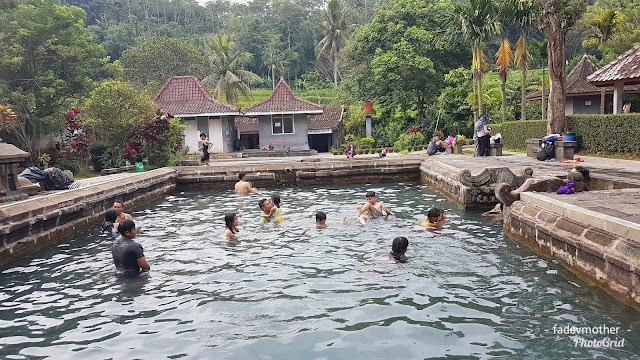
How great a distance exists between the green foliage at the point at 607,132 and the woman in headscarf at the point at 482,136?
3259 mm

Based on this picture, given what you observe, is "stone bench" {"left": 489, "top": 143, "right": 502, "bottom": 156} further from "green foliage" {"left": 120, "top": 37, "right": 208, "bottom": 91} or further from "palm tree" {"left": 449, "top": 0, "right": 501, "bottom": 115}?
"green foliage" {"left": 120, "top": 37, "right": 208, "bottom": 91}

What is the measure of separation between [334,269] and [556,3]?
1520cm

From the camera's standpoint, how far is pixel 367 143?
125ft

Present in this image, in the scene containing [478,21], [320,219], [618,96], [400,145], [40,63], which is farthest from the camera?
[400,145]

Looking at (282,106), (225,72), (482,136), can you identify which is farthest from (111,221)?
(225,72)

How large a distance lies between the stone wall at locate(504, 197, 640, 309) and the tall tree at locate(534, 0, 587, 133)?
12.1 meters

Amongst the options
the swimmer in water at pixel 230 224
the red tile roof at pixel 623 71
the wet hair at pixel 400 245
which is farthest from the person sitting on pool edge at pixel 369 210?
the red tile roof at pixel 623 71

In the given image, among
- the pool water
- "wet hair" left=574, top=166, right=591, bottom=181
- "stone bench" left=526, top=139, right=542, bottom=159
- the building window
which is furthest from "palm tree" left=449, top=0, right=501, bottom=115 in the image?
the pool water

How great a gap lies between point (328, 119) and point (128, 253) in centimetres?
3350

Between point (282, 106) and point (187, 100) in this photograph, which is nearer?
point (282, 106)

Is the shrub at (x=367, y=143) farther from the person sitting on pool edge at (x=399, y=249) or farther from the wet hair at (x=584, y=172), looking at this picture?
the person sitting on pool edge at (x=399, y=249)

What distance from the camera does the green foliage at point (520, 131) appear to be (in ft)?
73.8

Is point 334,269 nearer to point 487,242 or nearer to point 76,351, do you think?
point 487,242

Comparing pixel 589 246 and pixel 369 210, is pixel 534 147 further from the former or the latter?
pixel 589 246
